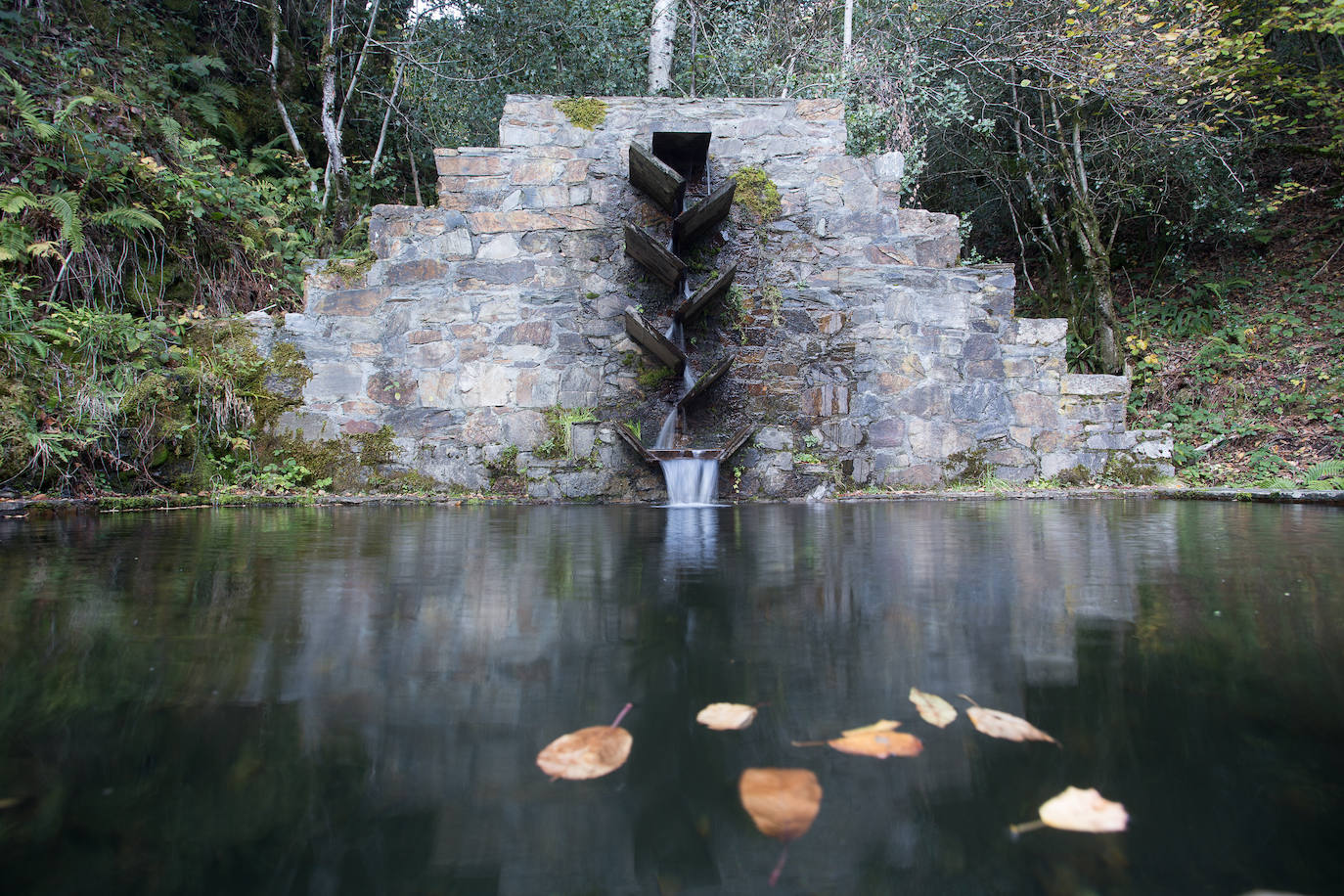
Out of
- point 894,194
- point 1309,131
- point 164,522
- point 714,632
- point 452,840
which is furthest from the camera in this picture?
point 1309,131

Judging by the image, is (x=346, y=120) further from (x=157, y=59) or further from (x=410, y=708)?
(x=410, y=708)

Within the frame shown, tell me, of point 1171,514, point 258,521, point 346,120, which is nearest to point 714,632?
point 258,521

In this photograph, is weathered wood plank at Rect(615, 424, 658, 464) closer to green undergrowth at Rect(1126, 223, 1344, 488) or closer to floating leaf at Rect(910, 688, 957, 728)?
floating leaf at Rect(910, 688, 957, 728)

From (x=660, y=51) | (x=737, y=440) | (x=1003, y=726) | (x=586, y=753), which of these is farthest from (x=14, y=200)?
(x=1003, y=726)

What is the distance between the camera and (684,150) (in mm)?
5598

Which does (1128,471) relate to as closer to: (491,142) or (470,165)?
(470,165)

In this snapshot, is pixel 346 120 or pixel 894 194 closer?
pixel 894 194

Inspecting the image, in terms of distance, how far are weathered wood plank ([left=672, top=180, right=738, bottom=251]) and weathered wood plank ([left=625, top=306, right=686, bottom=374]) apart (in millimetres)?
729

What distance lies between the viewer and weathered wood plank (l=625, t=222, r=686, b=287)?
5.16 metres

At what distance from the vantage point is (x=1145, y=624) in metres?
1.31

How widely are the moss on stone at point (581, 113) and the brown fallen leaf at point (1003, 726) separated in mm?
5808

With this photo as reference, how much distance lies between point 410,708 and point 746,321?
16.2ft

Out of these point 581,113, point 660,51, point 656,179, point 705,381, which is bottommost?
Answer: point 705,381

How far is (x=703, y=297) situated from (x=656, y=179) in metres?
1.03
